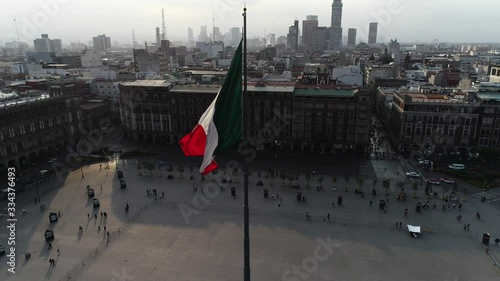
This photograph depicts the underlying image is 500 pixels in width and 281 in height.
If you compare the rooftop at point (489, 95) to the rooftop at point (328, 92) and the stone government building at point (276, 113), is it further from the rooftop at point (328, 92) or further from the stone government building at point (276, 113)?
the rooftop at point (328, 92)

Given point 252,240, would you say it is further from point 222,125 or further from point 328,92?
point 328,92

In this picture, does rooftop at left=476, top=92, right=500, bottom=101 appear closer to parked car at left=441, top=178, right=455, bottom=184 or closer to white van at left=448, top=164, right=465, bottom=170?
white van at left=448, top=164, right=465, bottom=170

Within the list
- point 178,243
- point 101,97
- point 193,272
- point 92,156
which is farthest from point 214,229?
point 101,97

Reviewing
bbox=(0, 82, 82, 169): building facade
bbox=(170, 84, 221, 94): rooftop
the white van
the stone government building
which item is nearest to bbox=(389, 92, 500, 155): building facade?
the white van

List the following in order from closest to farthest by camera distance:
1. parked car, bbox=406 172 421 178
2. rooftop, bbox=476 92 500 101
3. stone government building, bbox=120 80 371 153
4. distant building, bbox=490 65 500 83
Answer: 1. parked car, bbox=406 172 421 178
2. rooftop, bbox=476 92 500 101
3. stone government building, bbox=120 80 371 153
4. distant building, bbox=490 65 500 83

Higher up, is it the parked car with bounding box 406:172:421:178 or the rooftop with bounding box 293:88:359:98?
the rooftop with bounding box 293:88:359:98

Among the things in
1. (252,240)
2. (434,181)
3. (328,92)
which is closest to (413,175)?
(434,181)
